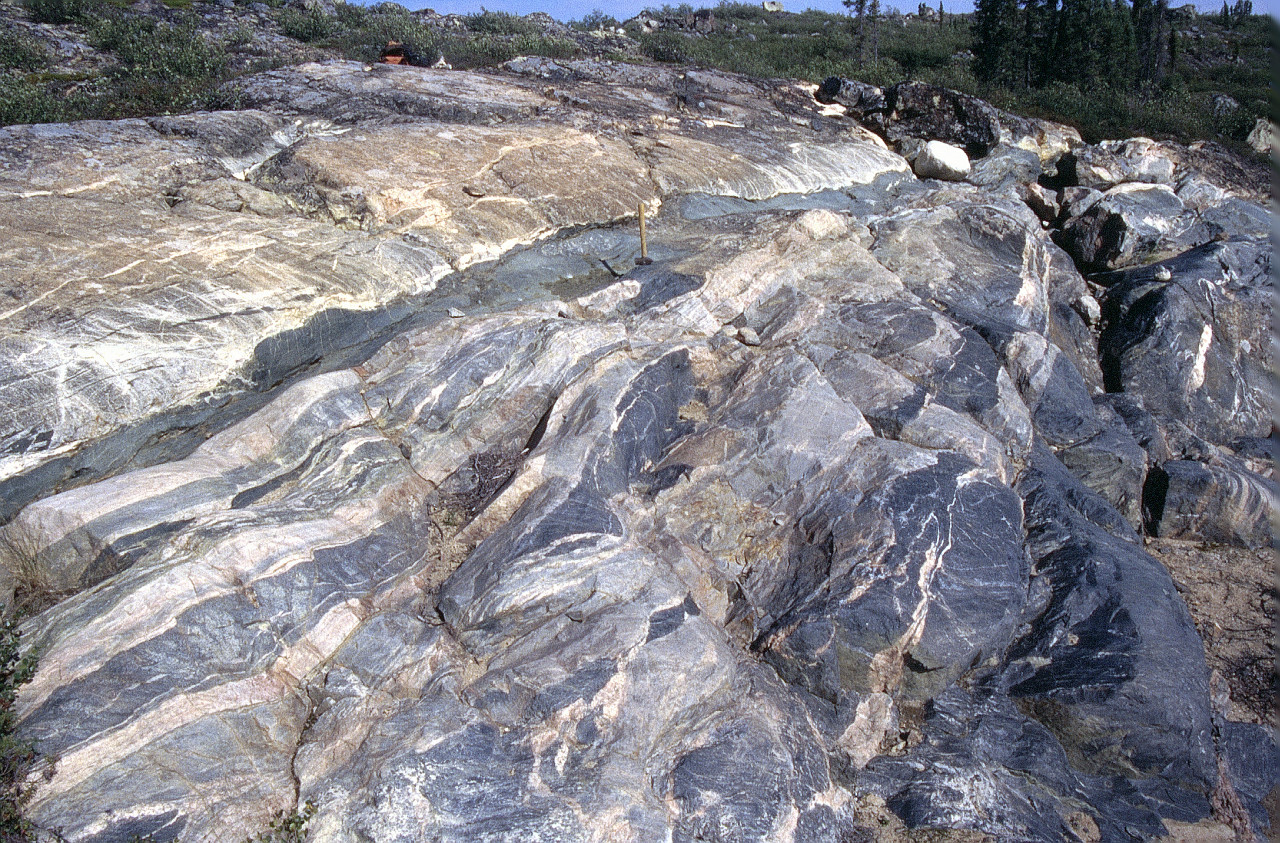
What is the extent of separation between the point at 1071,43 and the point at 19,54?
34.0m

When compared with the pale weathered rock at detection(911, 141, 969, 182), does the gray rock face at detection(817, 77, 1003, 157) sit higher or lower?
higher

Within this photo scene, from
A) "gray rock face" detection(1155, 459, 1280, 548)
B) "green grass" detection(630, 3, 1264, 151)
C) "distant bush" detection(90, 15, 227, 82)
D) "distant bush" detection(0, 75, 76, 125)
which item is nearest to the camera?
"gray rock face" detection(1155, 459, 1280, 548)

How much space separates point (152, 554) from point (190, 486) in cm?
79

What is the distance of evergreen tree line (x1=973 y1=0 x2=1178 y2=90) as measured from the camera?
28.6 metres

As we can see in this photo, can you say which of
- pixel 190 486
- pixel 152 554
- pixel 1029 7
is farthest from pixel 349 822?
pixel 1029 7

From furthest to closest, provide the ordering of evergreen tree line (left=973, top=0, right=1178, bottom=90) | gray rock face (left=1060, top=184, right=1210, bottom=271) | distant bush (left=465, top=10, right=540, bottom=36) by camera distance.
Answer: evergreen tree line (left=973, top=0, right=1178, bottom=90) → distant bush (left=465, top=10, right=540, bottom=36) → gray rock face (left=1060, top=184, right=1210, bottom=271)

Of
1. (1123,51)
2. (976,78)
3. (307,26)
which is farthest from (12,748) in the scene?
(1123,51)

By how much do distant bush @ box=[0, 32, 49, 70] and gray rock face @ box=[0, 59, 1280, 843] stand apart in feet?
21.2

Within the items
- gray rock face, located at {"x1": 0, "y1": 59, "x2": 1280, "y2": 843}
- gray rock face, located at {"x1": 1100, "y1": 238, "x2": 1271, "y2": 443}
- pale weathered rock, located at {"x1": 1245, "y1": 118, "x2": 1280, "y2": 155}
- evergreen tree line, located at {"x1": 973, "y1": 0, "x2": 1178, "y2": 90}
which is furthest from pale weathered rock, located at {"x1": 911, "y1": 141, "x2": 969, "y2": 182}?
evergreen tree line, located at {"x1": 973, "y1": 0, "x2": 1178, "y2": 90}

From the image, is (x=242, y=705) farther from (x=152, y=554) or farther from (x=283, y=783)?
(x=152, y=554)

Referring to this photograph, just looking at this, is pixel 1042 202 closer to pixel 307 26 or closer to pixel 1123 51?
pixel 307 26

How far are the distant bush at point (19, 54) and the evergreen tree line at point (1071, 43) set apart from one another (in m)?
29.4

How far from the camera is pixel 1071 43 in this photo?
2872cm

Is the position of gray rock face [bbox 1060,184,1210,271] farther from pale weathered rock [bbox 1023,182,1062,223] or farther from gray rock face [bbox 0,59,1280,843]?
gray rock face [bbox 0,59,1280,843]
